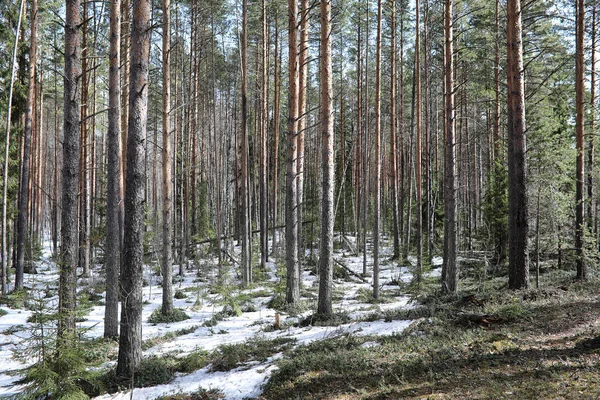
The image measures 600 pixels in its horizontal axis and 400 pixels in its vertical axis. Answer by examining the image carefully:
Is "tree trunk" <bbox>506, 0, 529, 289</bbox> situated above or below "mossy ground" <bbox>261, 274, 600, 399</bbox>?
above

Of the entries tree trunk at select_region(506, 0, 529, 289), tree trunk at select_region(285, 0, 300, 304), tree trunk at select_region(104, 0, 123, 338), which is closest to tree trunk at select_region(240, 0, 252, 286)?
tree trunk at select_region(285, 0, 300, 304)

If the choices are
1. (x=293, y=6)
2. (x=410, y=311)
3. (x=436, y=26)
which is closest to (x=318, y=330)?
(x=410, y=311)

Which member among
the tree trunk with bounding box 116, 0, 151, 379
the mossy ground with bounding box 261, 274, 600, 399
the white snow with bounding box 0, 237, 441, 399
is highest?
the tree trunk with bounding box 116, 0, 151, 379

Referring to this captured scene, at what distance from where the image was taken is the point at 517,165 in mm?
8781

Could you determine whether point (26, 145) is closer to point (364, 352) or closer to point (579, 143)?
point (364, 352)

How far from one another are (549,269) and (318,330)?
34.7ft

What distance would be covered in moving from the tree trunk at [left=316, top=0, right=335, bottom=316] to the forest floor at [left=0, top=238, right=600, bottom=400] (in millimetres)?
670

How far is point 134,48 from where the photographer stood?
625 centimetres

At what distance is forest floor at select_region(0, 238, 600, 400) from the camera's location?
4.59 metres

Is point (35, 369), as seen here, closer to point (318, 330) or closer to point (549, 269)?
point (318, 330)

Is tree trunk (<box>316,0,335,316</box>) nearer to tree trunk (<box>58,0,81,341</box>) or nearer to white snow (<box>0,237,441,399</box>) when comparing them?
white snow (<box>0,237,441,399</box>)

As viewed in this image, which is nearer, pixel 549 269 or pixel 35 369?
pixel 35 369

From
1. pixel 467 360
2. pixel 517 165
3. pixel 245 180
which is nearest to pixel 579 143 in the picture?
pixel 517 165

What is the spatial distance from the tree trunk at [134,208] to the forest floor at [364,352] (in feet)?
1.41
